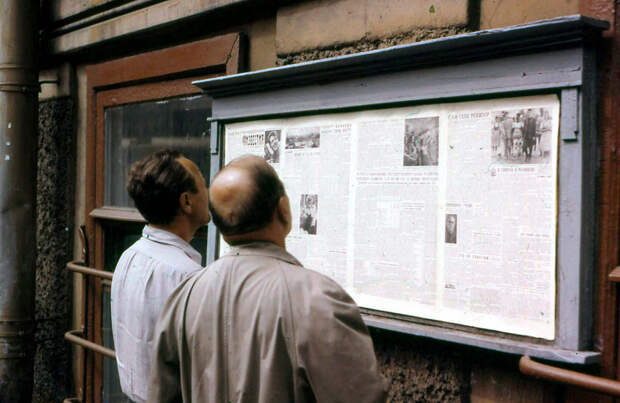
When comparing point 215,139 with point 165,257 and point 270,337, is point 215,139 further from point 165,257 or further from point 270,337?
point 270,337

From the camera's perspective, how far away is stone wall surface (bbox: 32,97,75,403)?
4.21m

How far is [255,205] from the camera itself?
144 centimetres

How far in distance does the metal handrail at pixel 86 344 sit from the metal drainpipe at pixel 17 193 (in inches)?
11.1

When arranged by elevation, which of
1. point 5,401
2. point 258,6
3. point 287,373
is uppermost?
point 258,6

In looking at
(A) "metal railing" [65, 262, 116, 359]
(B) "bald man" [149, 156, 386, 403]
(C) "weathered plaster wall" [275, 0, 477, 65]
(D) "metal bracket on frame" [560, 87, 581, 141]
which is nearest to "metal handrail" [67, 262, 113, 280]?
(A) "metal railing" [65, 262, 116, 359]

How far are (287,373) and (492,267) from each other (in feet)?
2.36

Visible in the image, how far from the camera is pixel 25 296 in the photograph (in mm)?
3932

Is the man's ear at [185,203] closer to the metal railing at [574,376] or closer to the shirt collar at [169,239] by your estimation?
the shirt collar at [169,239]

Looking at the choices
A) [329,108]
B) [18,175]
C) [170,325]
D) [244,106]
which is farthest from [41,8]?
[170,325]

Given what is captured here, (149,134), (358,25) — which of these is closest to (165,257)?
(358,25)

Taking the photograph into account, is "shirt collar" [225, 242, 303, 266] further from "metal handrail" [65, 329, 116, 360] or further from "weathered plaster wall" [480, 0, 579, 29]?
"metal handrail" [65, 329, 116, 360]

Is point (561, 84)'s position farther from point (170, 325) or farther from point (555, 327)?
point (170, 325)

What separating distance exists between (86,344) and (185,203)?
201 cm

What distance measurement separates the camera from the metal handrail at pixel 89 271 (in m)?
3.43
